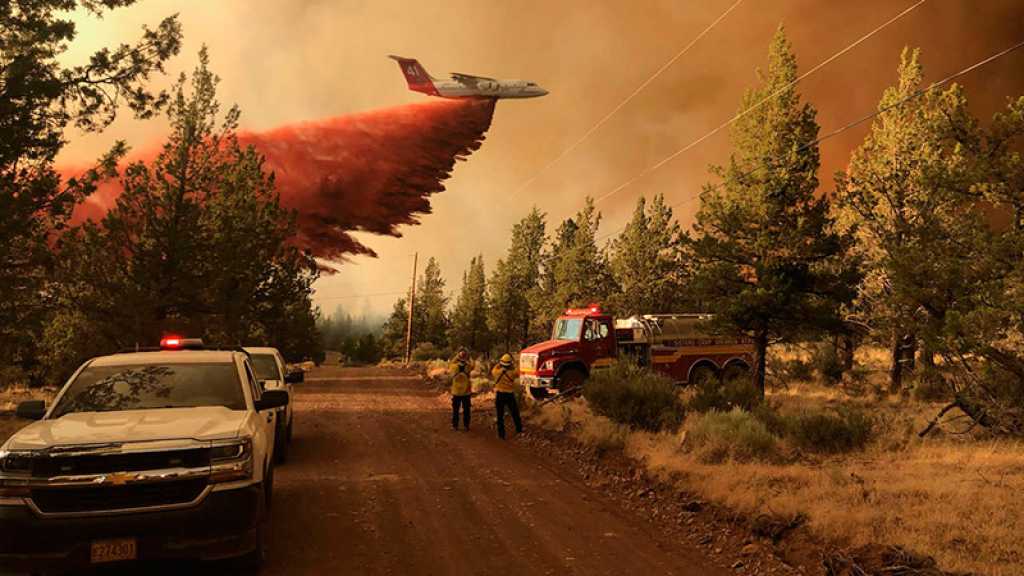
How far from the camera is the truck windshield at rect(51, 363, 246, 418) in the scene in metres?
6.32

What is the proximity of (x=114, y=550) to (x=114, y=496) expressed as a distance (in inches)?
16.0

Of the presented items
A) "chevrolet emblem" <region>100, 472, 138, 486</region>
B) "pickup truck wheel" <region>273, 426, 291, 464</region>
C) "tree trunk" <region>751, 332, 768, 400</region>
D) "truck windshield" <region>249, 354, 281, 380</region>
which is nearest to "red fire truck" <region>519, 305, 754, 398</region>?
"tree trunk" <region>751, 332, 768, 400</region>

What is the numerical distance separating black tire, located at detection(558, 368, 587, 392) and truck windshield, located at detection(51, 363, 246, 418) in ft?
49.2

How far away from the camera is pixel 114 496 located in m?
5.08

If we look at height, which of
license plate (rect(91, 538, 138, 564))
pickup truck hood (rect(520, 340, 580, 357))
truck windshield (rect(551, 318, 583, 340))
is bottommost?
license plate (rect(91, 538, 138, 564))

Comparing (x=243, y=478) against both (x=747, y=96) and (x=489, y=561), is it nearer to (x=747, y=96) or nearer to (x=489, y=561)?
(x=489, y=561)

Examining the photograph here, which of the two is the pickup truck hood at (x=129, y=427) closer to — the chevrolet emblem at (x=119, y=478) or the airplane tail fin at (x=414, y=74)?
the chevrolet emblem at (x=119, y=478)

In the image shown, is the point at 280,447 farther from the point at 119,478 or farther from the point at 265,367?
the point at 119,478

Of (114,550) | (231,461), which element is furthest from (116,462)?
(231,461)

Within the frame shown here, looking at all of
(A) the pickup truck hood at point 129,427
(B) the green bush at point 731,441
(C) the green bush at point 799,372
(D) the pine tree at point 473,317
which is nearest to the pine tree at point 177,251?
(A) the pickup truck hood at point 129,427

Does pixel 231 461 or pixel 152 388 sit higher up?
pixel 152 388

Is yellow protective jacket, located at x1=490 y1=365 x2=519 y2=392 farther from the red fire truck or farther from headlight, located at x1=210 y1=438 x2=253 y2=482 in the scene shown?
headlight, located at x1=210 y1=438 x2=253 y2=482

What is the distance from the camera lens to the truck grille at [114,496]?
16.3 feet

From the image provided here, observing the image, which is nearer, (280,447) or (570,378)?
(280,447)
